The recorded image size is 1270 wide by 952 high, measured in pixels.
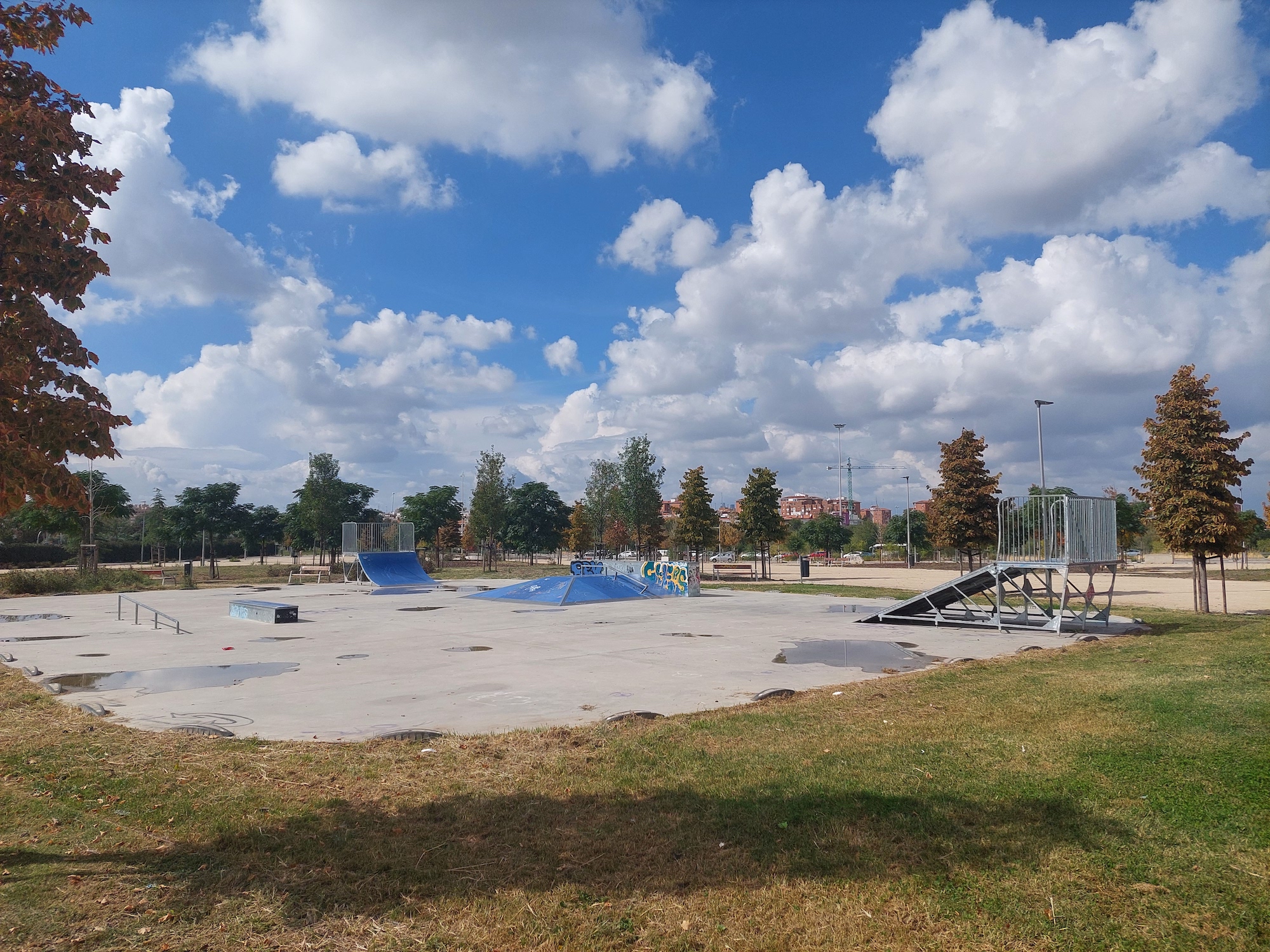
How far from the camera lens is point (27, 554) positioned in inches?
2361

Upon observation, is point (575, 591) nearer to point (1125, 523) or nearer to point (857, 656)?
point (857, 656)

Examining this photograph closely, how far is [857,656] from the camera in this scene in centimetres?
1400

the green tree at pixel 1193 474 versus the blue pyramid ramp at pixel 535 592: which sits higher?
the green tree at pixel 1193 474

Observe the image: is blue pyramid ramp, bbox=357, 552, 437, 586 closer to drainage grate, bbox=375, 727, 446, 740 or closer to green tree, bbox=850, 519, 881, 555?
drainage grate, bbox=375, 727, 446, 740

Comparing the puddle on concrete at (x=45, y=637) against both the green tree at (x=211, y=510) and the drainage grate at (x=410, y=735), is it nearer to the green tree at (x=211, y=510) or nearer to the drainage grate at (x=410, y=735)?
the drainage grate at (x=410, y=735)

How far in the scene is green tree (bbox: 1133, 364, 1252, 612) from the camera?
20.0 meters

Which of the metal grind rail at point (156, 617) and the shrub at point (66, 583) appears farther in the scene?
the shrub at point (66, 583)

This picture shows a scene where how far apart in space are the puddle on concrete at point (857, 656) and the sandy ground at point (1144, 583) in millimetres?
14131

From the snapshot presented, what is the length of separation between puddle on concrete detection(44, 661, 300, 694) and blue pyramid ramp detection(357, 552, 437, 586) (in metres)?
23.7

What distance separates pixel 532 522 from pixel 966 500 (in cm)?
3762

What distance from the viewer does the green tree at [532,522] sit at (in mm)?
61656

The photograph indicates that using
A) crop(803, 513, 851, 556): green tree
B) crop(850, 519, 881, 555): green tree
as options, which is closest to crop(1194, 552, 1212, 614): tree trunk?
crop(803, 513, 851, 556): green tree

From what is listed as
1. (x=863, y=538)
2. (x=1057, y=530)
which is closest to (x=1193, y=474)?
(x=1057, y=530)

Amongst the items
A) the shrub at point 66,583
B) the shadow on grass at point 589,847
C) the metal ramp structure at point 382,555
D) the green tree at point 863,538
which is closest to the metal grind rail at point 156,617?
the shrub at point 66,583
